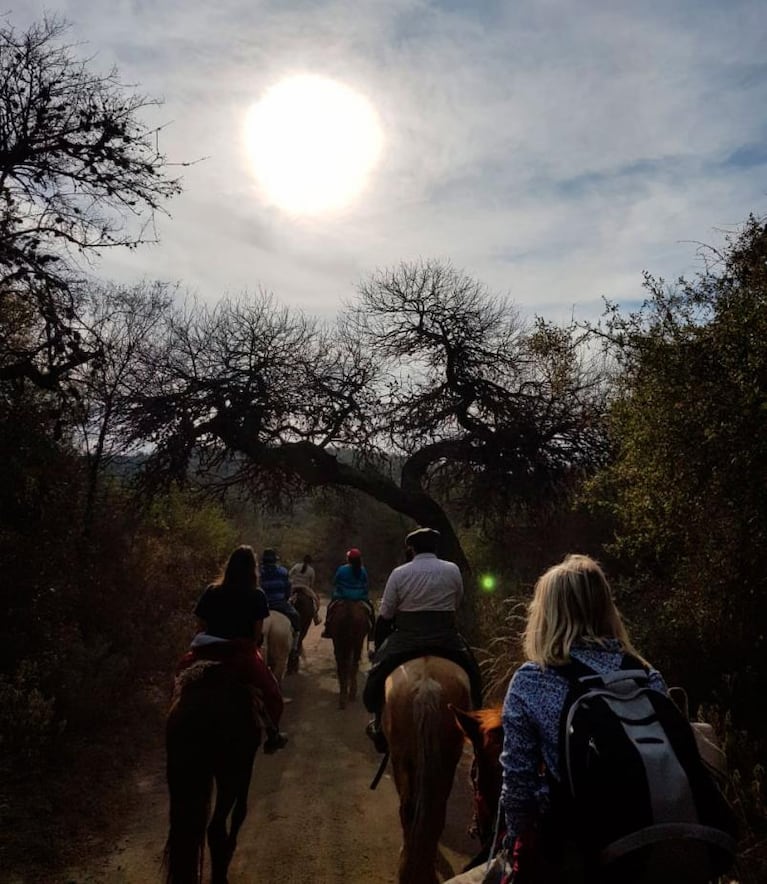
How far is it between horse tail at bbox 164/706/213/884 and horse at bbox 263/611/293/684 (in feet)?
16.2

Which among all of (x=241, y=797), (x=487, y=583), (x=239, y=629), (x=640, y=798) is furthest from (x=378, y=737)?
(x=487, y=583)

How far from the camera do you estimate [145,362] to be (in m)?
15.6

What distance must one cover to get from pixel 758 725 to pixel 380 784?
3.94 m

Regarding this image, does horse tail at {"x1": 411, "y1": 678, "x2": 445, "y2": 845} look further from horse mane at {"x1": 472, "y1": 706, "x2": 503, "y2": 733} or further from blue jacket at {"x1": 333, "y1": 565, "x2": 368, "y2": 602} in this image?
blue jacket at {"x1": 333, "y1": 565, "x2": 368, "y2": 602}

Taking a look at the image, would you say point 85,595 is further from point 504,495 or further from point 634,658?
point 504,495

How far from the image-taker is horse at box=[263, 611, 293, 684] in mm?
9336

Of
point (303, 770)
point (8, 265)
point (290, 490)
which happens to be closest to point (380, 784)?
point (303, 770)

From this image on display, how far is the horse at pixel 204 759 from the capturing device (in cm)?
425

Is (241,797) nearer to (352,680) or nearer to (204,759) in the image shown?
(204,759)

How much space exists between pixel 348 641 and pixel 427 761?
6.38m

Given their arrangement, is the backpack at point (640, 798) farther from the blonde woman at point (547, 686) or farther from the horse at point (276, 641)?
the horse at point (276, 641)

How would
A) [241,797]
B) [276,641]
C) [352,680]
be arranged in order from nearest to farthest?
1. [241,797]
2. [276,641]
3. [352,680]

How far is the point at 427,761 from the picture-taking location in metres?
4.41

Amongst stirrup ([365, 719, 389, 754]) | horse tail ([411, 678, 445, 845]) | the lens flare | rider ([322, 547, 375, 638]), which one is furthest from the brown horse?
the lens flare
